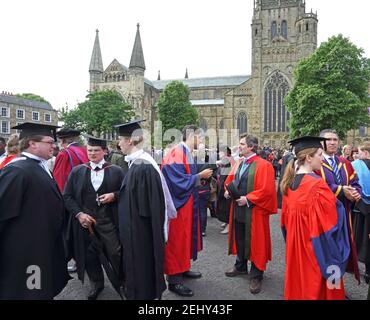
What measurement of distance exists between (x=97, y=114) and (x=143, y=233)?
39442 mm

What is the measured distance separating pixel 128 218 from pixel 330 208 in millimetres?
2245

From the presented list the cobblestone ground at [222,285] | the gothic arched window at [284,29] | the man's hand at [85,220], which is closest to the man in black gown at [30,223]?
the man's hand at [85,220]

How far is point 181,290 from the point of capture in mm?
4305

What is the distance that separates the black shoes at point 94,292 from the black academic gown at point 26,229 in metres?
1.14

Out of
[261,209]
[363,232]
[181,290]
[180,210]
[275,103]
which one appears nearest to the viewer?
[181,290]

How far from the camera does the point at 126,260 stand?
362 centimetres

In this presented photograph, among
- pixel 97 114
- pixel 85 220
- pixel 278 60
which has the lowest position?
pixel 85 220

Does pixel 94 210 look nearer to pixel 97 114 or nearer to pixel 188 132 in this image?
pixel 188 132

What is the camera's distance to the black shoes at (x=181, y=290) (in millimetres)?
4273

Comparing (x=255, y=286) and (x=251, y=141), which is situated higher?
(x=251, y=141)

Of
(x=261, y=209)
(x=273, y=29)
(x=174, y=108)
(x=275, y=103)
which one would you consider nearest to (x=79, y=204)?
(x=261, y=209)

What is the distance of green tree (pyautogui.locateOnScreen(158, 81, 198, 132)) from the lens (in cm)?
4412

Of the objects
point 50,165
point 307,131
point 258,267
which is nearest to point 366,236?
point 258,267

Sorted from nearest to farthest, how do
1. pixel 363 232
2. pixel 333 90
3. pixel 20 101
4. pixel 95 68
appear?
pixel 363 232 → pixel 333 90 → pixel 20 101 → pixel 95 68
